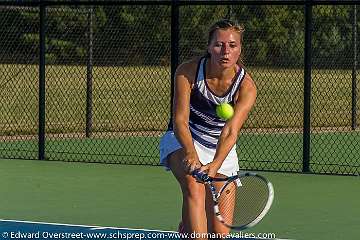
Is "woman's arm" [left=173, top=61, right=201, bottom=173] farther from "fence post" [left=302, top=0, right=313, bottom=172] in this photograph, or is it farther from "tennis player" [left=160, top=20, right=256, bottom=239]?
"fence post" [left=302, top=0, right=313, bottom=172]

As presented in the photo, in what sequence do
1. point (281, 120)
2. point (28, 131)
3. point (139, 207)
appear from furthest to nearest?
point (281, 120) → point (28, 131) → point (139, 207)

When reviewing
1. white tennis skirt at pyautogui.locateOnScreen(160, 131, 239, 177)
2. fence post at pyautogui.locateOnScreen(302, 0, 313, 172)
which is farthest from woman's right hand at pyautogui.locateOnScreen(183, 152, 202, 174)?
fence post at pyautogui.locateOnScreen(302, 0, 313, 172)

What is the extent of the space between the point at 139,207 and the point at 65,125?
30.3 ft

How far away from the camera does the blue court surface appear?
9.31 m

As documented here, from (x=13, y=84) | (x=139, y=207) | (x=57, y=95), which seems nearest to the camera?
(x=139, y=207)

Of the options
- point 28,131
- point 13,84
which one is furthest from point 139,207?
point 13,84

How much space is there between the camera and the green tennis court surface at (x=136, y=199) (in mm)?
10086

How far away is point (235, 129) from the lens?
7.35m

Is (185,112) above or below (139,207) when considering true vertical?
above

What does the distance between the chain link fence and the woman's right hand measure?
0.83 m

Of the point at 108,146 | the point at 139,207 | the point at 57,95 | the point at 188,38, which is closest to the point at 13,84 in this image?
the point at 57,95

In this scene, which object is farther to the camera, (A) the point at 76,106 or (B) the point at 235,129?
(A) the point at 76,106

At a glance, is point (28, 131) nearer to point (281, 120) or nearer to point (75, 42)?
point (281, 120)

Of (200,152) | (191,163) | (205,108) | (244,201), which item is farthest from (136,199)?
(191,163)
